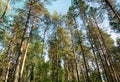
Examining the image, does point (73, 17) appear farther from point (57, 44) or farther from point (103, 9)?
point (103, 9)

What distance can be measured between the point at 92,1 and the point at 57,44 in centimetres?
1008

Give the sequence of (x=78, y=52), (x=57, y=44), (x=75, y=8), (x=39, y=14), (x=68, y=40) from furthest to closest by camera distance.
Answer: (x=78, y=52) → (x=68, y=40) → (x=57, y=44) → (x=75, y=8) → (x=39, y=14)

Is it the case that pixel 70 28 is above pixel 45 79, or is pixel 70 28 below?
above

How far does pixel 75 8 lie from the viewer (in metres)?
21.0

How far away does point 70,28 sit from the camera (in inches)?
989

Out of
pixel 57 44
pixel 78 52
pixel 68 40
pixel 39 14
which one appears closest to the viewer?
pixel 39 14

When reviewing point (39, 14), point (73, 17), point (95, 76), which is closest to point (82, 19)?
point (73, 17)

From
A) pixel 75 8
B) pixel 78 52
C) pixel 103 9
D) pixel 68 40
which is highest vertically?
pixel 103 9

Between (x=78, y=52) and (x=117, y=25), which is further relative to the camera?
(x=78, y=52)

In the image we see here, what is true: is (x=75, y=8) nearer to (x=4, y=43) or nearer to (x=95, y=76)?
(x=4, y=43)

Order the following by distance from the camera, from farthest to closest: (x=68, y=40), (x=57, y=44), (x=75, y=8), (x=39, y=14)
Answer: (x=68, y=40) → (x=57, y=44) → (x=75, y=8) → (x=39, y=14)

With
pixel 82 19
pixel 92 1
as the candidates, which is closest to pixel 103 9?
pixel 92 1

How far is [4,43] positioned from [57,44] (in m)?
8.50

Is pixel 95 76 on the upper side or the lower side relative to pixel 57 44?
lower
